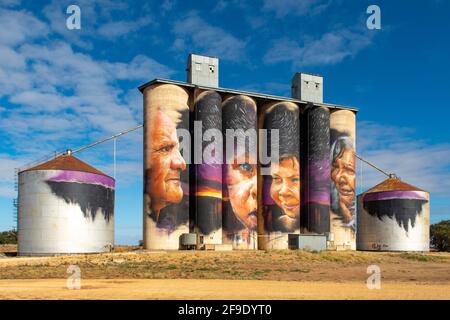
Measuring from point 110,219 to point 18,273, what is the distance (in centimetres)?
2536

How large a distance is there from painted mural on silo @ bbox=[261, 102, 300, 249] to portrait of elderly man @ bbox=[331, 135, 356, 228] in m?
8.54

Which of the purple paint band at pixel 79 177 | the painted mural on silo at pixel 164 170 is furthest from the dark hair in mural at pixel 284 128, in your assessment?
the purple paint band at pixel 79 177

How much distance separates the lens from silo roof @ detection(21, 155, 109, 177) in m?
58.2

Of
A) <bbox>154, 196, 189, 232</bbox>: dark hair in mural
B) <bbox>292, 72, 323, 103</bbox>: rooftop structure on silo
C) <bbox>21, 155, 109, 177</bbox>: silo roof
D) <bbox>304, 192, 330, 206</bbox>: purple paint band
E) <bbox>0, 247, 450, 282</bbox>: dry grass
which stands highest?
<bbox>292, 72, 323, 103</bbox>: rooftop structure on silo

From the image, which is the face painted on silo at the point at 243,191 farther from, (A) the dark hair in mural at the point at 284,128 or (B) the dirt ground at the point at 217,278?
(B) the dirt ground at the point at 217,278

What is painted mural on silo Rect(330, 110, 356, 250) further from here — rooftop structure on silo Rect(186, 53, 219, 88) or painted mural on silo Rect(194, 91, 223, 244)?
rooftop structure on silo Rect(186, 53, 219, 88)

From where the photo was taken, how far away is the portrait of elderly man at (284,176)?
2896 inches

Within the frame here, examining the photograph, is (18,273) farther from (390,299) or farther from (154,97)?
(154,97)

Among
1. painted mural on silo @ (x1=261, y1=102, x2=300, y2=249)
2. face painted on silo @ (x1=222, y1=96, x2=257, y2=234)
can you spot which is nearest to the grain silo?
face painted on silo @ (x1=222, y1=96, x2=257, y2=234)

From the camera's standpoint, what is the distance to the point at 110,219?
62.7 metres
